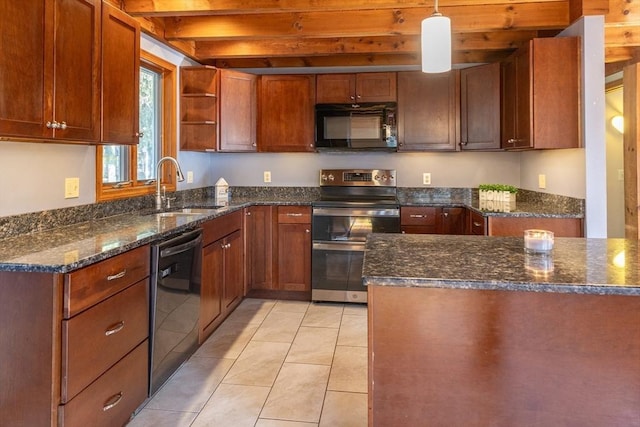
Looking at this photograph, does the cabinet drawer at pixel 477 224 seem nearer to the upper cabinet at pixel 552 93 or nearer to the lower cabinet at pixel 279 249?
the upper cabinet at pixel 552 93

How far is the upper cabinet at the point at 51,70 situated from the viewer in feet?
5.23

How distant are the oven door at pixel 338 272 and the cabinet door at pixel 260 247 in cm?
42

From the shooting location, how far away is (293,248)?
3834 millimetres

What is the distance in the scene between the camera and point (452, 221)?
12.1 ft

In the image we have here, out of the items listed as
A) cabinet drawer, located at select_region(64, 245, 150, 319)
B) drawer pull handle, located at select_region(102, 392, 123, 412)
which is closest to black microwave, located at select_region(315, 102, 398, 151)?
cabinet drawer, located at select_region(64, 245, 150, 319)

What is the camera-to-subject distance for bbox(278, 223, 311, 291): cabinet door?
Answer: 3809mm

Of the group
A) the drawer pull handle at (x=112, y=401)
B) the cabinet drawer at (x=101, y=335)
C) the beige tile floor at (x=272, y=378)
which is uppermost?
the cabinet drawer at (x=101, y=335)

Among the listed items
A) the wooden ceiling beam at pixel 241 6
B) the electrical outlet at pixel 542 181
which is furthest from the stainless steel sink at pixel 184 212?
the electrical outlet at pixel 542 181

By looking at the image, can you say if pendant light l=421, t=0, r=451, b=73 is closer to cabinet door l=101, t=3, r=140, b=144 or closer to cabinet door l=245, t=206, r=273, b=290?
cabinet door l=101, t=3, r=140, b=144

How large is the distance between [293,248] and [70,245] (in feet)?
7.23

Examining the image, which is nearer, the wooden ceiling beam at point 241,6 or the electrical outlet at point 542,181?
the wooden ceiling beam at point 241,6

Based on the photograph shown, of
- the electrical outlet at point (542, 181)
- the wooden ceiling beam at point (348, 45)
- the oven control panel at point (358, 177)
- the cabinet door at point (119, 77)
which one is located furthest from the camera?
the oven control panel at point (358, 177)

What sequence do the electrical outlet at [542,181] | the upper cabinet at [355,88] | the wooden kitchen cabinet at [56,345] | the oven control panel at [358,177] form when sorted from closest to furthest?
1. the wooden kitchen cabinet at [56,345]
2. the electrical outlet at [542,181]
3. the upper cabinet at [355,88]
4. the oven control panel at [358,177]

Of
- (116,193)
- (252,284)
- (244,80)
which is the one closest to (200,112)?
(244,80)
